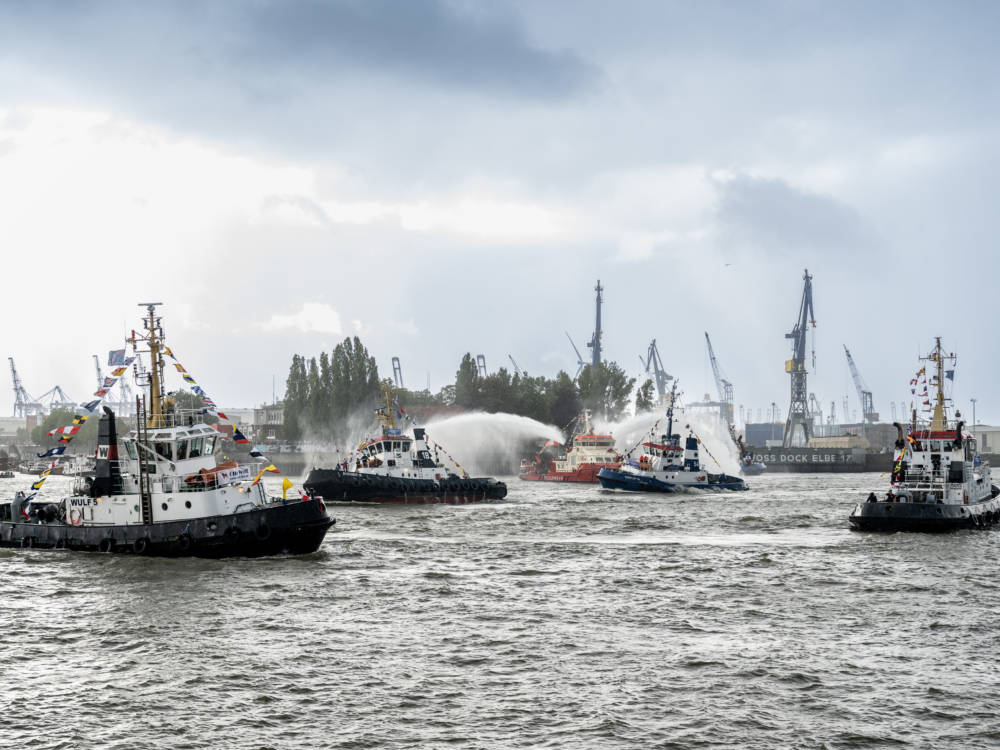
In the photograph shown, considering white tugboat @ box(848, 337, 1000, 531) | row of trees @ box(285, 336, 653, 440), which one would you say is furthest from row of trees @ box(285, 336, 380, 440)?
white tugboat @ box(848, 337, 1000, 531)

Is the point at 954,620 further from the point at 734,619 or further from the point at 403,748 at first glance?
the point at 403,748

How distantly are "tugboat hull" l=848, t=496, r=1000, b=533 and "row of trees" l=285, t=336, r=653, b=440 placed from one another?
118346mm

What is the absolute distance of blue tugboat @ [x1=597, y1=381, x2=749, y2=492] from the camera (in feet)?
334

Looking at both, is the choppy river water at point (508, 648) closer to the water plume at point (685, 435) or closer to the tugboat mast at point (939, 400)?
the tugboat mast at point (939, 400)

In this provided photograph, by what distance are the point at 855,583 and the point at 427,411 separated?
501 ft

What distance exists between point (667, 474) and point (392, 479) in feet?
96.3

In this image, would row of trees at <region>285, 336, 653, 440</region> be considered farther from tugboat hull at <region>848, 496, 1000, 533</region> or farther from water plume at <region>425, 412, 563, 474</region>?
tugboat hull at <region>848, 496, 1000, 533</region>

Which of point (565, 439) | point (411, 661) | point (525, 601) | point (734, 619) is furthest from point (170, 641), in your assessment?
point (565, 439)

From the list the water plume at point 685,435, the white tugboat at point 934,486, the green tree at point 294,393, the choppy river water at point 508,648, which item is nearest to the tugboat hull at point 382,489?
the choppy river water at point 508,648

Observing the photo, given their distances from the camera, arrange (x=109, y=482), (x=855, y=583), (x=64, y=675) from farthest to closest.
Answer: (x=109, y=482) < (x=855, y=583) < (x=64, y=675)

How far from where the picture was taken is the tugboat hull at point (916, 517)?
56.8 meters

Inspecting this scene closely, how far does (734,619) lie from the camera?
34.0 m

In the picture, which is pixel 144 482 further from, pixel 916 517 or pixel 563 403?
pixel 563 403

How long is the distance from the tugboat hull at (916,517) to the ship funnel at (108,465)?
38583mm
